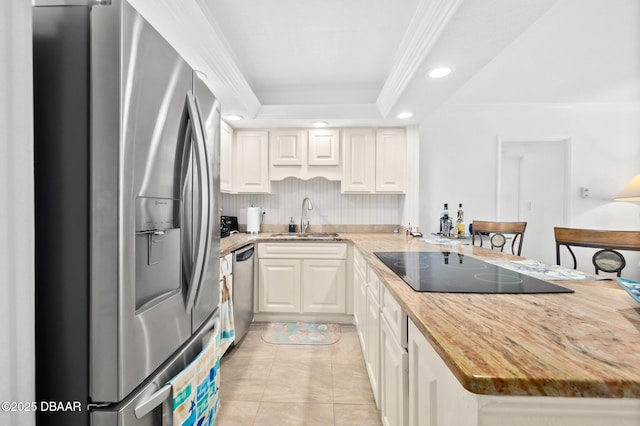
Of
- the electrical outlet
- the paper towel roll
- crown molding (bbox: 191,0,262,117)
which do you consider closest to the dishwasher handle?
the paper towel roll

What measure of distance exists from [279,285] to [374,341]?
1544mm

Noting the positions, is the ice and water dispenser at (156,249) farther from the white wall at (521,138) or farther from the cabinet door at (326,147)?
the white wall at (521,138)

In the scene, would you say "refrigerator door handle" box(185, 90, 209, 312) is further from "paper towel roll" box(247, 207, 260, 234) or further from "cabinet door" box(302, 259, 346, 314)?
"paper towel roll" box(247, 207, 260, 234)

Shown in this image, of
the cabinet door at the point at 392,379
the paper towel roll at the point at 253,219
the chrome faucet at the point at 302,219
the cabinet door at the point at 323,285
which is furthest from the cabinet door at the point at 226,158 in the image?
the cabinet door at the point at 392,379

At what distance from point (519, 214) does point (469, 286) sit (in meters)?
3.58

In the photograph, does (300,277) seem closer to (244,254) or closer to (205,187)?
(244,254)

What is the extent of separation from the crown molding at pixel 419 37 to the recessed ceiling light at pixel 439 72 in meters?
0.13

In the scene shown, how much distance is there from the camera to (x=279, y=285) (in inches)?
117

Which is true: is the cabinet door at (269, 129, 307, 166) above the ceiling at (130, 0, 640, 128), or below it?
below

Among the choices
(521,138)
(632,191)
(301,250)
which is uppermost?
(521,138)

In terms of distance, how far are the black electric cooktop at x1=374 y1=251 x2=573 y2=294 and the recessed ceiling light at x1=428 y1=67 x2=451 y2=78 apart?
1.27m

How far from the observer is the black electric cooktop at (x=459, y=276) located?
1.04 m
